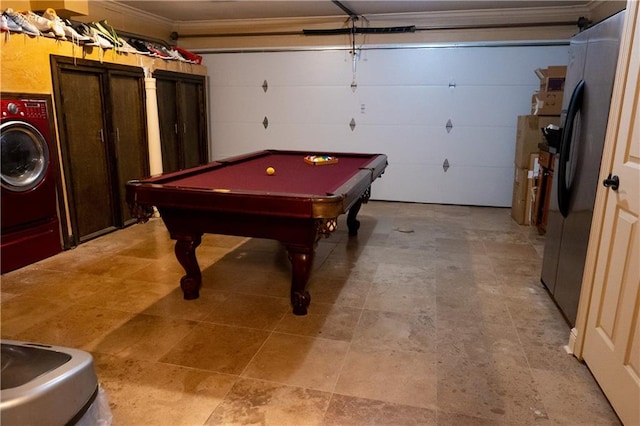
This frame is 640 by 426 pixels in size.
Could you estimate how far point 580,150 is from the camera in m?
2.37

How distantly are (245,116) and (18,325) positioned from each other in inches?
173

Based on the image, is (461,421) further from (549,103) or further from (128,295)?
(549,103)

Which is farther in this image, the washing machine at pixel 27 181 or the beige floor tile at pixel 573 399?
the washing machine at pixel 27 181

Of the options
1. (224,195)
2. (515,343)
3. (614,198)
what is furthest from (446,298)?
(224,195)

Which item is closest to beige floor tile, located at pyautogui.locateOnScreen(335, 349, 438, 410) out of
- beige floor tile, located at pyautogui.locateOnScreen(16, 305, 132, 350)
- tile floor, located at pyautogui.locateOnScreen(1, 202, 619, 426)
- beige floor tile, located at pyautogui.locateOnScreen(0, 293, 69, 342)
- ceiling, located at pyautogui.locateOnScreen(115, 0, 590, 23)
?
tile floor, located at pyautogui.locateOnScreen(1, 202, 619, 426)

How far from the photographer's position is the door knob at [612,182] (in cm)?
187

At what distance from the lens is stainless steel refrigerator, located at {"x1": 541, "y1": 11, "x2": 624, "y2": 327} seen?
83.7 inches

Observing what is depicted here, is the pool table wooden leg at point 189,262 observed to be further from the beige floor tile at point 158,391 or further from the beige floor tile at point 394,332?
the beige floor tile at point 394,332

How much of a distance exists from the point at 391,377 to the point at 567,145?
1.66 m

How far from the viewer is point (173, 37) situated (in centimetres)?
623

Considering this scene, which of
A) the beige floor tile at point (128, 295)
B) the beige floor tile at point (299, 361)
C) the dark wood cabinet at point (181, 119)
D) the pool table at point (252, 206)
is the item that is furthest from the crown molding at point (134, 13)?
the beige floor tile at point (299, 361)

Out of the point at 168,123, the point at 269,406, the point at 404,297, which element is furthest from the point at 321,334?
the point at 168,123

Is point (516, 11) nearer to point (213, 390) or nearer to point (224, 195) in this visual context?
point (224, 195)

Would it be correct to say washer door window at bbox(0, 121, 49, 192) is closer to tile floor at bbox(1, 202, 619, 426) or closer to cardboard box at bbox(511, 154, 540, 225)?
tile floor at bbox(1, 202, 619, 426)
